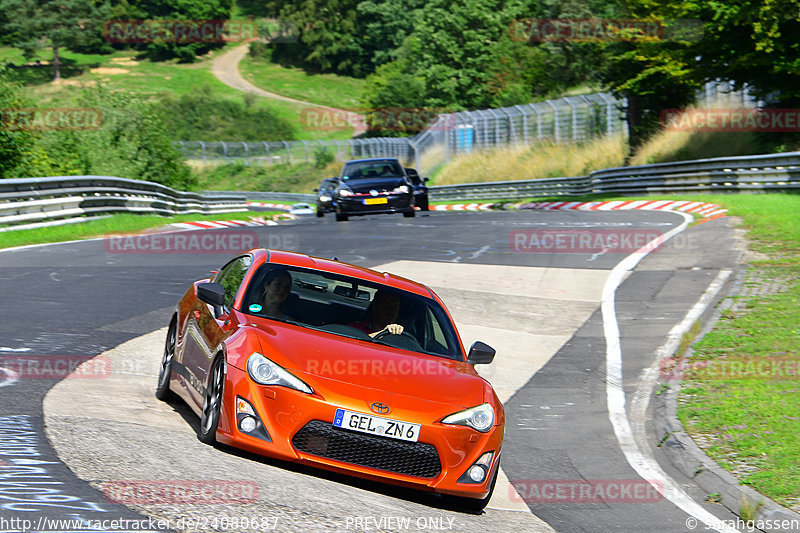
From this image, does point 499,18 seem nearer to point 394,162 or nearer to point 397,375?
point 394,162

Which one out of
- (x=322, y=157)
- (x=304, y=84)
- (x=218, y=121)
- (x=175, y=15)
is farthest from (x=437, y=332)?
(x=175, y=15)

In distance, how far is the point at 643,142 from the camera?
4216cm

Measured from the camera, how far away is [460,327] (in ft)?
43.0

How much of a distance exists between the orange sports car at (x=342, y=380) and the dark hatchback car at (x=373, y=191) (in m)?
20.3

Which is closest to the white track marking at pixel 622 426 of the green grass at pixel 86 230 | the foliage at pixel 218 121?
the green grass at pixel 86 230

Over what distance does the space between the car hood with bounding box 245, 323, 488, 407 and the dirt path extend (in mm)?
98213

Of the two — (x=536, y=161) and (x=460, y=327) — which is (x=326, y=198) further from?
(x=460, y=327)

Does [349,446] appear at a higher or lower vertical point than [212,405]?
lower

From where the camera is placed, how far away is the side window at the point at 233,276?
25.2 ft

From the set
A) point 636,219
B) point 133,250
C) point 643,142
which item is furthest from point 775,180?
point 133,250

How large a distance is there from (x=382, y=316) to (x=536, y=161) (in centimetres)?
4416

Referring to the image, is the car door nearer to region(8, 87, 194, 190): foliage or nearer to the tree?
region(8, 87, 194, 190): foliage

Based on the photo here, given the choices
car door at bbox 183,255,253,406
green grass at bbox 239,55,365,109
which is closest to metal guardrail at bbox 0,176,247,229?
car door at bbox 183,255,253,406

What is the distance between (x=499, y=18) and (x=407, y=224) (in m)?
59.5
